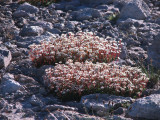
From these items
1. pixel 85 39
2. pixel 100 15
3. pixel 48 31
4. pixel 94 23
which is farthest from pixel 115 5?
pixel 85 39

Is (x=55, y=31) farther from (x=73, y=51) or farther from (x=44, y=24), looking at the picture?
(x=73, y=51)

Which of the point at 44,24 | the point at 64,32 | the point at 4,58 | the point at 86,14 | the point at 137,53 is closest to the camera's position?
the point at 4,58

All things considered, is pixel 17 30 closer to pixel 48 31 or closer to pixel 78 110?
pixel 48 31

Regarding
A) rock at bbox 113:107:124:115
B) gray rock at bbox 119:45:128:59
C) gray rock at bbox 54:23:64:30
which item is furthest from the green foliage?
rock at bbox 113:107:124:115

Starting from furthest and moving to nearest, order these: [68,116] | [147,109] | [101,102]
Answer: [101,102] → [68,116] → [147,109]

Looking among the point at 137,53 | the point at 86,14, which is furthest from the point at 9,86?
the point at 86,14

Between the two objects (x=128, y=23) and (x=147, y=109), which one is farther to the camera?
(x=128, y=23)

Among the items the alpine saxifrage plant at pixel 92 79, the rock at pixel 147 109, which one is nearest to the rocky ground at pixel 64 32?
the rock at pixel 147 109
